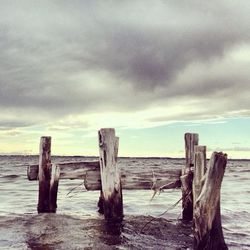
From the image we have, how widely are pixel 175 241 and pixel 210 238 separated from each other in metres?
1.74

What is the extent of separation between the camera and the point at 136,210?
13.1 metres

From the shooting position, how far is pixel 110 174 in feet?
29.8

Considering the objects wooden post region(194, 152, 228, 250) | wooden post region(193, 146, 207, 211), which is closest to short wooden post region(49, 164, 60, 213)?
wooden post region(193, 146, 207, 211)

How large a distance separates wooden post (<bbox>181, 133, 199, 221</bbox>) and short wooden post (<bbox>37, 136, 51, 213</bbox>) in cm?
366

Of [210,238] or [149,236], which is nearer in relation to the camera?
[210,238]

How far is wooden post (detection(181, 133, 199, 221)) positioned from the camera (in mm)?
9148

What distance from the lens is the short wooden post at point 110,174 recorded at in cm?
898

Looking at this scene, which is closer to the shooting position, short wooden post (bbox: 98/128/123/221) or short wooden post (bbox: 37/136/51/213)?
short wooden post (bbox: 98/128/123/221)

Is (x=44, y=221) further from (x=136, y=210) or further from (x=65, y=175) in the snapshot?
(x=136, y=210)

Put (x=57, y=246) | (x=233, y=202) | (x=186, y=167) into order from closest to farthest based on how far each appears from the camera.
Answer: (x=57, y=246) < (x=186, y=167) < (x=233, y=202)

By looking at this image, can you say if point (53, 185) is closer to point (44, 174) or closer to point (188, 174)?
point (44, 174)

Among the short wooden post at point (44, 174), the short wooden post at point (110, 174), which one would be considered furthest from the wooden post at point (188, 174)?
the short wooden post at point (44, 174)

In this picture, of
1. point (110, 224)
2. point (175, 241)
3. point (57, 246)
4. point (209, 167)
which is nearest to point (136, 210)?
point (110, 224)

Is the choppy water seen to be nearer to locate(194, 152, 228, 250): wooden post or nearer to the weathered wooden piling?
the weathered wooden piling
